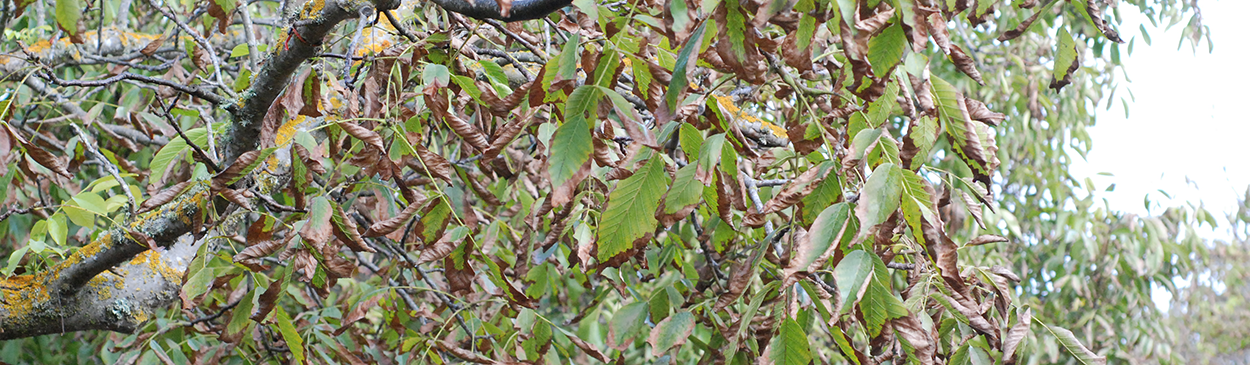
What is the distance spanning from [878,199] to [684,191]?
0.71 feet

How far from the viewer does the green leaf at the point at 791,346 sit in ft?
3.00

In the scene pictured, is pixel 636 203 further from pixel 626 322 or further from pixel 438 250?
pixel 626 322

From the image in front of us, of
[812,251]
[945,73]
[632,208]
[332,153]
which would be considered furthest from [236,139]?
[945,73]

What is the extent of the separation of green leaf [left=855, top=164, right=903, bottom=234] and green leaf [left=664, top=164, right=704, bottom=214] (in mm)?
184

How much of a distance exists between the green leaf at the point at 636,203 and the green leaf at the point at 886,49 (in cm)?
24

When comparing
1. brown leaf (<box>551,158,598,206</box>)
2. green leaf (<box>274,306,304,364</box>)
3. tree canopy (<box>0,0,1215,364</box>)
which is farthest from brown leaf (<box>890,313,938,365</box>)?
green leaf (<box>274,306,304,364</box>)

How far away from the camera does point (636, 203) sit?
91 cm

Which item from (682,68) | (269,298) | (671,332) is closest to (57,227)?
(269,298)

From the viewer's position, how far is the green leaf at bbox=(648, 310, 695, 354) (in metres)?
1.20

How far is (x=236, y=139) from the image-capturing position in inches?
57.4

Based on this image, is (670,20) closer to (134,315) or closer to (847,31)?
(847,31)

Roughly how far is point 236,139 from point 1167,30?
113 inches

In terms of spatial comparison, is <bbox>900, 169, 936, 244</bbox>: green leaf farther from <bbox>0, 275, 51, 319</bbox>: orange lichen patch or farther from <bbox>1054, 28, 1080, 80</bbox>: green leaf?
<bbox>0, 275, 51, 319</bbox>: orange lichen patch

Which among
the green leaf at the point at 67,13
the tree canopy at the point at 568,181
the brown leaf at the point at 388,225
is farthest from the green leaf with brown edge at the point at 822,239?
the green leaf at the point at 67,13
